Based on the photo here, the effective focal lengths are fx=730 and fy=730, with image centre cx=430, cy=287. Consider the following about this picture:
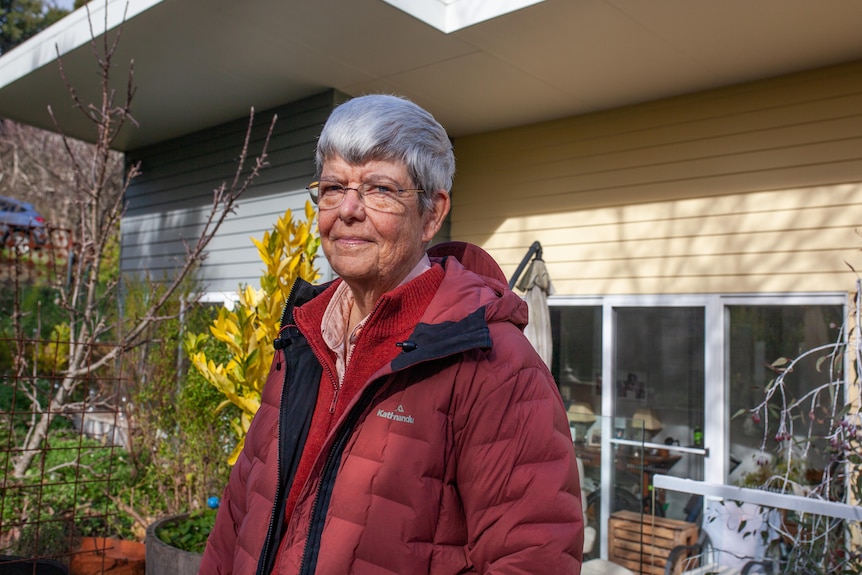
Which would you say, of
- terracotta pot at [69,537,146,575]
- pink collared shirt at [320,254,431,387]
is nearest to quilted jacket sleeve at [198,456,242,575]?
pink collared shirt at [320,254,431,387]

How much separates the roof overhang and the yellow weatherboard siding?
195 millimetres

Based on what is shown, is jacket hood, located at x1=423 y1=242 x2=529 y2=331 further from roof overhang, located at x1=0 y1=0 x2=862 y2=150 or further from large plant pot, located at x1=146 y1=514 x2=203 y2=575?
roof overhang, located at x1=0 y1=0 x2=862 y2=150

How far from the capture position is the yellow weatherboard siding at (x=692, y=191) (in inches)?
186

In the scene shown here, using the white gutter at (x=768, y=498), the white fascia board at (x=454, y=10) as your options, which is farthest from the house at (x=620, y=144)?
the white gutter at (x=768, y=498)

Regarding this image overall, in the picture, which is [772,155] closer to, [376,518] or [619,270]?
[619,270]

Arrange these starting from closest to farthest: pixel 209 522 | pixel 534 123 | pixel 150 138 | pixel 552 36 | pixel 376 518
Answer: pixel 376 518, pixel 209 522, pixel 552 36, pixel 534 123, pixel 150 138

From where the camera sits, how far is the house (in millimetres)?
4469

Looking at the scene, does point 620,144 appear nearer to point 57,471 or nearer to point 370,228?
point 370,228

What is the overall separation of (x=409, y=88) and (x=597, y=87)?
4.62 ft

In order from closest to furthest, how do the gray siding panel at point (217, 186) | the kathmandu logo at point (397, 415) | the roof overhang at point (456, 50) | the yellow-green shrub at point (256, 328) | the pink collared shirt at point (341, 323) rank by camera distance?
the kathmandu logo at point (397, 415) < the pink collared shirt at point (341, 323) < the yellow-green shrub at point (256, 328) < the roof overhang at point (456, 50) < the gray siding panel at point (217, 186)

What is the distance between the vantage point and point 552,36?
4.54m

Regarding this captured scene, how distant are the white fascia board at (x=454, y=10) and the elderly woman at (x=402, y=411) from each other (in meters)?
2.97

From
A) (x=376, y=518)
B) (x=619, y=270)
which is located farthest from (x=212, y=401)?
(x=376, y=518)

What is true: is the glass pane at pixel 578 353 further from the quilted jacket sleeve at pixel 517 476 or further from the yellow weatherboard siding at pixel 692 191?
the quilted jacket sleeve at pixel 517 476
